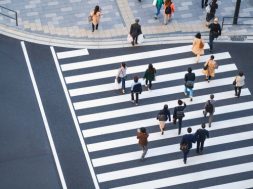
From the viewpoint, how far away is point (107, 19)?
4012 cm

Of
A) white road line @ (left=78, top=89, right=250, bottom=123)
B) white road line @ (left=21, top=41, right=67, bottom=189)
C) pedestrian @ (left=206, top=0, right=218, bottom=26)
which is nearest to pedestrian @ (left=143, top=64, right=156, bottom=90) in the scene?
white road line @ (left=78, top=89, right=250, bottom=123)

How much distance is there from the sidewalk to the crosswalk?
1176mm

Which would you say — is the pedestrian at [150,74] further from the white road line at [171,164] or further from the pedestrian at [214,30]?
the white road line at [171,164]

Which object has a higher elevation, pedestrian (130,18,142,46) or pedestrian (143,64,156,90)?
pedestrian (130,18,142,46)

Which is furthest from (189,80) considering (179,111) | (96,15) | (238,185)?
(96,15)

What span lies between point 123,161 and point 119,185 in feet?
4.42

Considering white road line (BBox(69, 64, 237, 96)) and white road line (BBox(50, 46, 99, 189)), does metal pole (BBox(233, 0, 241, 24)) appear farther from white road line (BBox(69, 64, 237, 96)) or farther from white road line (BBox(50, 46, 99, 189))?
white road line (BBox(50, 46, 99, 189))

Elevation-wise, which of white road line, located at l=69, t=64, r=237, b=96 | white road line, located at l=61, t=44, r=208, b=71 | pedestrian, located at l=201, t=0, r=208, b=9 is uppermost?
pedestrian, located at l=201, t=0, r=208, b=9

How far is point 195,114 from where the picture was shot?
3556 cm


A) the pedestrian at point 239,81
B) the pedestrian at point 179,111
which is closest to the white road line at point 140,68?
the pedestrian at point 239,81

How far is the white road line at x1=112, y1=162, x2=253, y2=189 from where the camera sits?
107ft

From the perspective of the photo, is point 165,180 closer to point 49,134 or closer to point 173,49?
point 49,134

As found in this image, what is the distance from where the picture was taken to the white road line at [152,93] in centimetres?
3600

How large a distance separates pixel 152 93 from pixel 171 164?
449 centimetres
